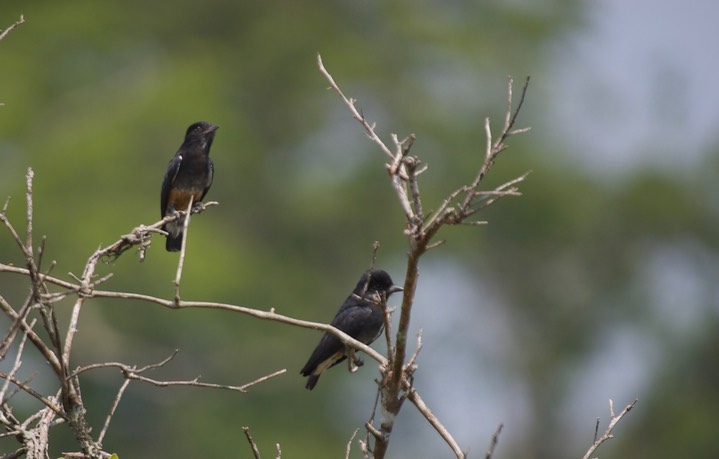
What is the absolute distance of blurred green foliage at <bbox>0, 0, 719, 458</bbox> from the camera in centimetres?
2334

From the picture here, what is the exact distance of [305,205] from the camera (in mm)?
27969

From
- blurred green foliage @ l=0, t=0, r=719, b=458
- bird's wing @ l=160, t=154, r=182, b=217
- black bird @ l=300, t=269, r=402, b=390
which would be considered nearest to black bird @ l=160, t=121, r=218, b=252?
bird's wing @ l=160, t=154, r=182, b=217

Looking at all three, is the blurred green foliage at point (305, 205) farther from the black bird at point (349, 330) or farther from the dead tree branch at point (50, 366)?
the dead tree branch at point (50, 366)

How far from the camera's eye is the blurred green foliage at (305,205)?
23344 mm

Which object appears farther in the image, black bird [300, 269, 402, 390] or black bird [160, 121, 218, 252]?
black bird [160, 121, 218, 252]

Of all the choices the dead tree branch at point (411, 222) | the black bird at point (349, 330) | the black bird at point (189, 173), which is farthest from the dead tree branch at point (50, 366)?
the black bird at point (189, 173)

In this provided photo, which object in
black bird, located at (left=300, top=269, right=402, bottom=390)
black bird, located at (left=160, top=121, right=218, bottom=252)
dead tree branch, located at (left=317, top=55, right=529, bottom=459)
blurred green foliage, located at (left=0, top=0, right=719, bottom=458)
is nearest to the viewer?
dead tree branch, located at (left=317, top=55, right=529, bottom=459)

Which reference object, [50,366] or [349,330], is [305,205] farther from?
[50,366]

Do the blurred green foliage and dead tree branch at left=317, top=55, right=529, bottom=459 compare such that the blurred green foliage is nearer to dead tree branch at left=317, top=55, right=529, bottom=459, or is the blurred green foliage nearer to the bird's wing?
the bird's wing

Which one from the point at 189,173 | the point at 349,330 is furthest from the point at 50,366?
the point at 189,173

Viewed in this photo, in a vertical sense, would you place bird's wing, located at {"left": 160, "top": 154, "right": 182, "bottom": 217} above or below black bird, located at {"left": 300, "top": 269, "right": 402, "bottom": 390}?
above

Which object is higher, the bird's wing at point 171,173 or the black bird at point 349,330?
the bird's wing at point 171,173

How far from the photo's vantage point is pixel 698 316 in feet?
84.7

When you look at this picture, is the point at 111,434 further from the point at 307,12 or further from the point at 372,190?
the point at 307,12
